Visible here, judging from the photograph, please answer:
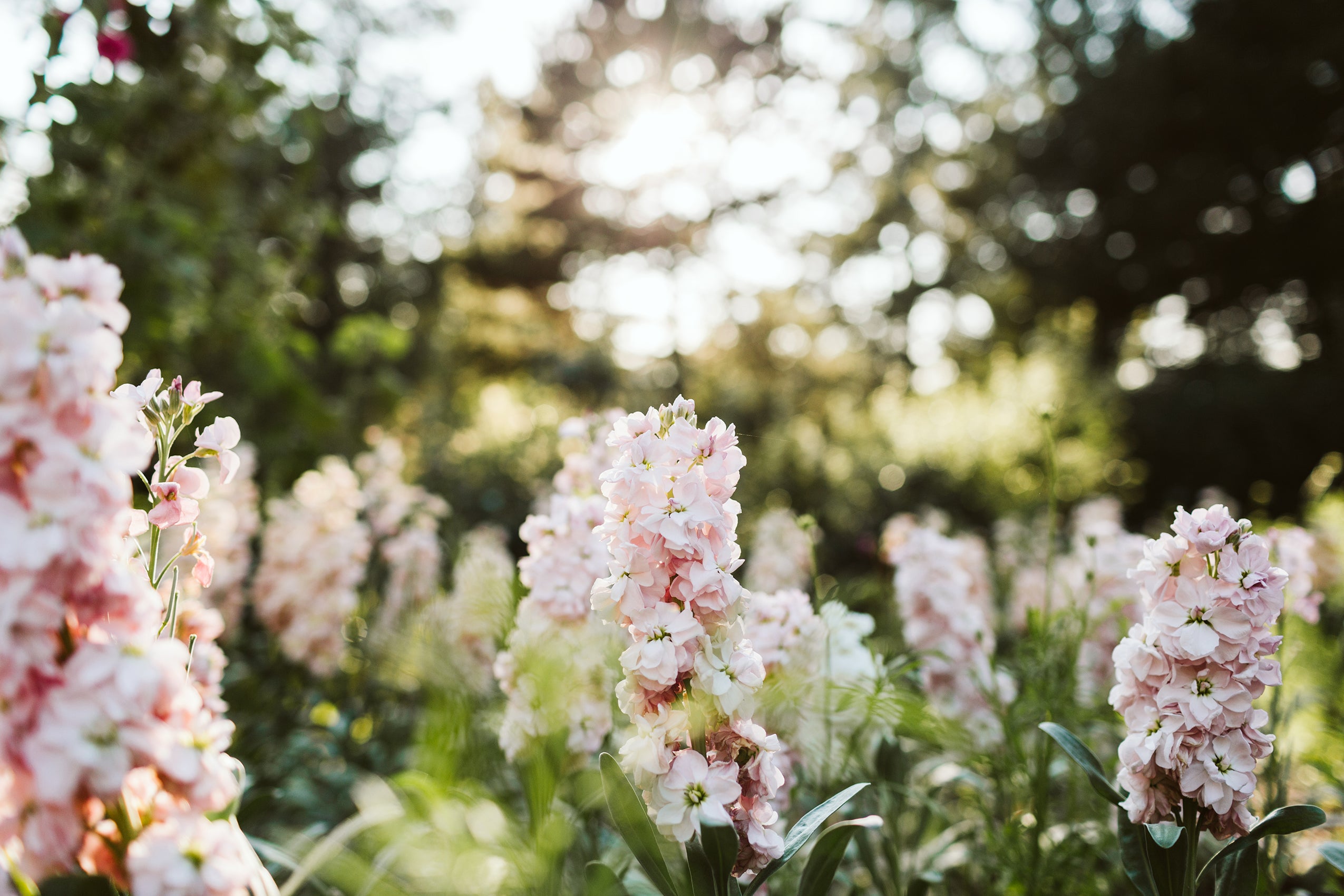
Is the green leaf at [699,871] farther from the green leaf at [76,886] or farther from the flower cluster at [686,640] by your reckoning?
the green leaf at [76,886]

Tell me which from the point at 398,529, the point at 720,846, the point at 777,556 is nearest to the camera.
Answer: the point at 720,846

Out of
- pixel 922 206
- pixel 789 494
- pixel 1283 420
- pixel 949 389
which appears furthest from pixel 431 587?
pixel 922 206

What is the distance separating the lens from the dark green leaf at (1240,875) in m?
1.16

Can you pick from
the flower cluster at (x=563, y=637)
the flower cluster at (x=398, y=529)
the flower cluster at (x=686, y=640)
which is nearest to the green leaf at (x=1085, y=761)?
the flower cluster at (x=686, y=640)

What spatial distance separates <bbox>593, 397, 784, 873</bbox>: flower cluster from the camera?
1067 millimetres

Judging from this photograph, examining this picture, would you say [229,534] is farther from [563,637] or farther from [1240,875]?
[1240,875]

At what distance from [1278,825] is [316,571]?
2.88 meters

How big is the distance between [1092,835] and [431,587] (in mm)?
2340

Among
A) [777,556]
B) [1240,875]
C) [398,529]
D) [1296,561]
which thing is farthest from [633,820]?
[777,556]

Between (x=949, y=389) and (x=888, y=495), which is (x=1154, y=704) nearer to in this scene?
(x=888, y=495)

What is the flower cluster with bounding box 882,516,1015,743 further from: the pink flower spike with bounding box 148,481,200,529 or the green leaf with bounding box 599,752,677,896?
the pink flower spike with bounding box 148,481,200,529

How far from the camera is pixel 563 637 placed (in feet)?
5.37

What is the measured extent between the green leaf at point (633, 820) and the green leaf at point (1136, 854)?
0.72 metres

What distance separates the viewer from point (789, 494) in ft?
25.3
